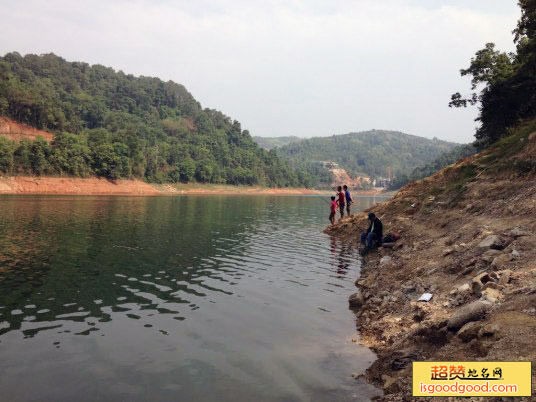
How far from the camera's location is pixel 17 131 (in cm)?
12575

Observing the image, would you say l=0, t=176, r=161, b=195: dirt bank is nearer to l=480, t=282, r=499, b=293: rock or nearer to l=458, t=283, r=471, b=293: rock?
l=458, t=283, r=471, b=293: rock

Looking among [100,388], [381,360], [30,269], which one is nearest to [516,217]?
[381,360]

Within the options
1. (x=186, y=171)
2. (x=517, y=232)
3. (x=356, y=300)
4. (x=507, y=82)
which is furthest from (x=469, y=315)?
(x=186, y=171)

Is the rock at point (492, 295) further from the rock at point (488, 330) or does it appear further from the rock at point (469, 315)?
the rock at point (488, 330)

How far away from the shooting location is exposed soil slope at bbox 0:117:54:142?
12112 centimetres

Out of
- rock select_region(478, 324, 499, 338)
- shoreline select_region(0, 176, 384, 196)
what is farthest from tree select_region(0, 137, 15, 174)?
rock select_region(478, 324, 499, 338)

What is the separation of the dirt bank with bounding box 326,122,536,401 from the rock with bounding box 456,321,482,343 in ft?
0.07

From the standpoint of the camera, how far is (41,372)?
9.36 meters

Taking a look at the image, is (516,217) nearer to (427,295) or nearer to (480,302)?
(427,295)

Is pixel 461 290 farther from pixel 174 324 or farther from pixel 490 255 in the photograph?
pixel 174 324

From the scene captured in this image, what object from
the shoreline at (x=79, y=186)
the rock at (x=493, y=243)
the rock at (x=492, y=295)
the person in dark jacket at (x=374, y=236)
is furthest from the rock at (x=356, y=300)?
the shoreline at (x=79, y=186)

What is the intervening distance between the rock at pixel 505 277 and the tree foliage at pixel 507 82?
31.4 meters

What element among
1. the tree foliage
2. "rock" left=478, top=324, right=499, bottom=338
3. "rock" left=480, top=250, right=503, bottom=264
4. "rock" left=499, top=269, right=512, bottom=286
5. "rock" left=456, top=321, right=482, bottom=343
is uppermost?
the tree foliage

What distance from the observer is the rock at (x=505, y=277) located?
1095 cm
